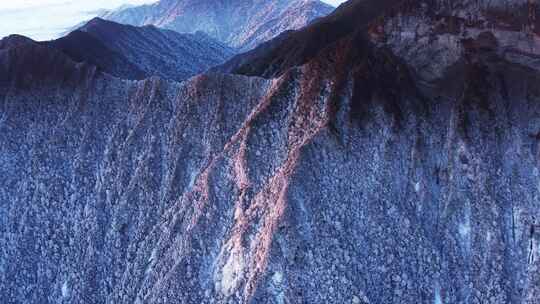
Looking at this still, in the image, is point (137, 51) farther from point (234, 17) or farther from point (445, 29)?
point (234, 17)

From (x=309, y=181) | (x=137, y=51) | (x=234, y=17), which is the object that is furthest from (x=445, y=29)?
(x=234, y=17)

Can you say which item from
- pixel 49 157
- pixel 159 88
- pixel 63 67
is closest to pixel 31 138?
pixel 49 157

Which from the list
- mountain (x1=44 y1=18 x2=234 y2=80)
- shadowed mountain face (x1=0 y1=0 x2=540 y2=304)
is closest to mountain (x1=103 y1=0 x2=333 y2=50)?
mountain (x1=44 y1=18 x2=234 y2=80)

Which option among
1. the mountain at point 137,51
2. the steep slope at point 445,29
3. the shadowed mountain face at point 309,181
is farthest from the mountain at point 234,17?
the steep slope at point 445,29

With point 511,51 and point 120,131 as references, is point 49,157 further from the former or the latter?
point 511,51

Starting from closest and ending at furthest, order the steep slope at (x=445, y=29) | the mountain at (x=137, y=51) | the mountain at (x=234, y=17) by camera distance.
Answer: the steep slope at (x=445, y=29), the mountain at (x=137, y=51), the mountain at (x=234, y=17)

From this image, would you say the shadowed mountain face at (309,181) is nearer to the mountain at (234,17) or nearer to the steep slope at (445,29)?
the steep slope at (445,29)

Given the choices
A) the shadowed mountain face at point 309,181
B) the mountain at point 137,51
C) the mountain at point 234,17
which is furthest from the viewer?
the mountain at point 234,17
